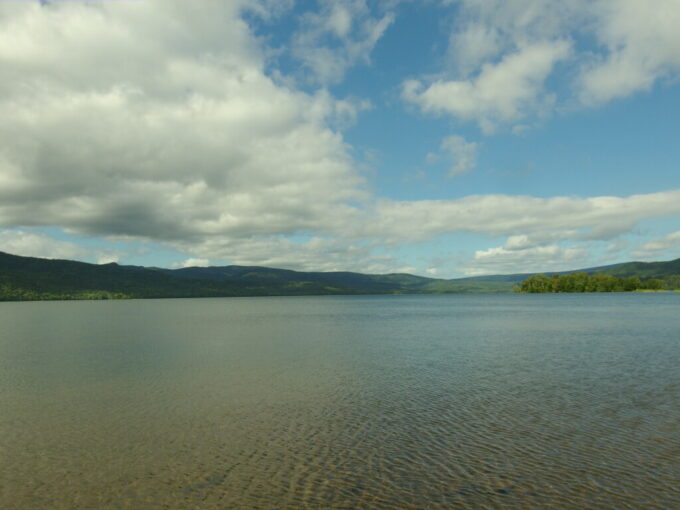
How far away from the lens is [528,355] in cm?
4906

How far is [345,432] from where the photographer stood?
23250mm

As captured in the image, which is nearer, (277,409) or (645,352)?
(277,409)

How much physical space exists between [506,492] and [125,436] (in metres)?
18.8

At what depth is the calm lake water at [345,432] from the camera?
1619 cm

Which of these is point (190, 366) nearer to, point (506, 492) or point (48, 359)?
point (48, 359)

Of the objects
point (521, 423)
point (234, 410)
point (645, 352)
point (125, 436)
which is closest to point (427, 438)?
point (521, 423)

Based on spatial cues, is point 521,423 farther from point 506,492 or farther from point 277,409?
point 277,409

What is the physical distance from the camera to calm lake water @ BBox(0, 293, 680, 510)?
637 inches

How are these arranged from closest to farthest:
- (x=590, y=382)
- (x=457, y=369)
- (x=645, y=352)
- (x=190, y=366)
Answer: (x=590, y=382)
(x=457, y=369)
(x=190, y=366)
(x=645, y=352)

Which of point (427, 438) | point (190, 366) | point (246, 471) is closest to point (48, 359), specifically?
point (190, 366)

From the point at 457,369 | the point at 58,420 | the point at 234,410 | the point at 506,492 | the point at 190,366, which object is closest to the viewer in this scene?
the point at 506,492

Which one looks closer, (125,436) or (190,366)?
(125,436)

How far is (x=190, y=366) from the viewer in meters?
45.6

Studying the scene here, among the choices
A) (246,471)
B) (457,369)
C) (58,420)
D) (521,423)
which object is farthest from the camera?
(457,369)
